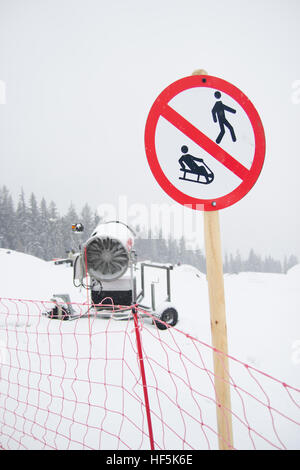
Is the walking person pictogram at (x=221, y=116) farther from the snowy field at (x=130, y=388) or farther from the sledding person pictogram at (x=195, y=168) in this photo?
the snowy field at (x=130, y=388)

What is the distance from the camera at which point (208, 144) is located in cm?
127

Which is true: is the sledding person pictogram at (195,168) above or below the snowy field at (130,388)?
above

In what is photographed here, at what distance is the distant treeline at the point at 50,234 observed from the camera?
3828 cm

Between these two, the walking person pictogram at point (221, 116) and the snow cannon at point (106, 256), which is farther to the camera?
the snow cannon at point (106, 256)

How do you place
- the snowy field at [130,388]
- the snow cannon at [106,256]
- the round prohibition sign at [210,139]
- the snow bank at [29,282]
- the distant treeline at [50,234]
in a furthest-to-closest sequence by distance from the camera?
the distant treeline at [50,234] → the snow bank at [29,282] → the snow cannon at [106,256] → the snowy field at [130,388] → the round prohibition sign at [210,139]

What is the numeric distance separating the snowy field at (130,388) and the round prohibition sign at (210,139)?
116 cm

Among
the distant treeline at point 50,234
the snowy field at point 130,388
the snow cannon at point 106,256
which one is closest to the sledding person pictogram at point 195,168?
the snowy field at point 130,388

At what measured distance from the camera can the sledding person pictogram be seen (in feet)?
4.19

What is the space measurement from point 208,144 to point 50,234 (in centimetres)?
4227

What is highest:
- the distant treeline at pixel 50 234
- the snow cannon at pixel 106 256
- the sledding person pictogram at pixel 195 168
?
the sledding person pictogram at pixel 195 168

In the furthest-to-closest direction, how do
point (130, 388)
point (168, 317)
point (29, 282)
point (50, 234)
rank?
1. point (50, 234)
2. point (29, 282)
3. point (168, 317)
4. point (130, 388)

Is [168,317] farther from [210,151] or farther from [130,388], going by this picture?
[210,151]

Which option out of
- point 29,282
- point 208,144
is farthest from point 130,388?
point 29,282
